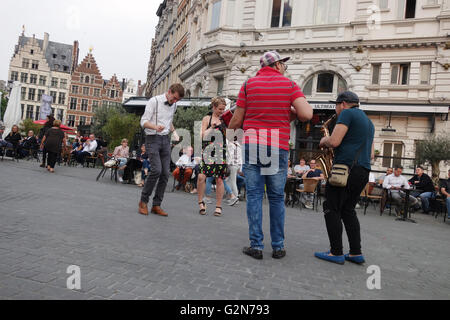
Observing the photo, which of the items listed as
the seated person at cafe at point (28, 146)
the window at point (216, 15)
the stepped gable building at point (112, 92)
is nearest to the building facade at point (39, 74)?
the stepped gable building at point (112, 92)

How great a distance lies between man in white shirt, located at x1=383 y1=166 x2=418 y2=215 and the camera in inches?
406

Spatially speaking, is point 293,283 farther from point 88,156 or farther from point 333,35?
point 333,35

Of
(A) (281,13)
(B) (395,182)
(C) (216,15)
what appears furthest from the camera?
(C) (216,15)

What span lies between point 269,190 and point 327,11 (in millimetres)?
19878

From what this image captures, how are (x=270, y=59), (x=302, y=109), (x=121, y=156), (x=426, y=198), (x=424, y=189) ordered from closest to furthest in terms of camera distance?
(x=302, y=109), (x=270, y=59), (x=426, y=198), (x=424, y=189), (x=121, y=156)

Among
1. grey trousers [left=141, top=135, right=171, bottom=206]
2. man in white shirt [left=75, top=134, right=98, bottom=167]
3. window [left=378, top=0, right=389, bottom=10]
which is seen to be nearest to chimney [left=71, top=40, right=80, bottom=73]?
man in white shirt [left=75, top=134, right=98, bottom=167]

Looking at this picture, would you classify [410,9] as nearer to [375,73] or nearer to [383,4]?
[383,4]

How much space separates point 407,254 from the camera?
4770 millimetres

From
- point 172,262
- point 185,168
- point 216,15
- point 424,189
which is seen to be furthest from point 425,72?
point 172,262

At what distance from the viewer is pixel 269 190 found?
3.82 m

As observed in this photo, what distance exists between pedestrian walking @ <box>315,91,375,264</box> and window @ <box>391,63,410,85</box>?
17.7m

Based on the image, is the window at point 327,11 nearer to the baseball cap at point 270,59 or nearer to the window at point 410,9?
the window at point 410,9

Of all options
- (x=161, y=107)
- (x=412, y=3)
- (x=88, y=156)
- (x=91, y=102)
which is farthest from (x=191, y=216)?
(x=91, y=102)

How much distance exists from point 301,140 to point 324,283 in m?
18.7
